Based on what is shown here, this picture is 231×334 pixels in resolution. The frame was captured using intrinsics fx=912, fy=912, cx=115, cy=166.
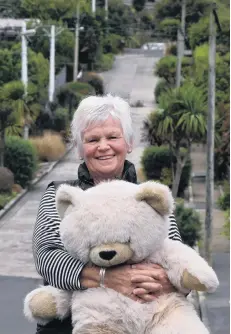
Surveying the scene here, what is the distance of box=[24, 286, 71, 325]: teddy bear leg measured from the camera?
286 cm

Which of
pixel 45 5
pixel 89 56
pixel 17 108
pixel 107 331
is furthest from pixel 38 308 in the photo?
pixel 89 56

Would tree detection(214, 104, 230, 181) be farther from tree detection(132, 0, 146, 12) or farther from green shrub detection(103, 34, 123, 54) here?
tree detection(132, 0, 146, 12)

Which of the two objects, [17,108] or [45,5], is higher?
[45,5]

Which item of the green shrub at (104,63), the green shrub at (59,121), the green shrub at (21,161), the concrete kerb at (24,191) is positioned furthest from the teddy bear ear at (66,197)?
the green shrub at (104,63)

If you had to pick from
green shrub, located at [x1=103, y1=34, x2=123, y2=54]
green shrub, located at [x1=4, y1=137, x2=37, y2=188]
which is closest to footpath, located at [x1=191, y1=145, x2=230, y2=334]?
green shrub, located at [x1=4, y1=137, x2=37, y2=188]

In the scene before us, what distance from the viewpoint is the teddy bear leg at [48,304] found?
286cm

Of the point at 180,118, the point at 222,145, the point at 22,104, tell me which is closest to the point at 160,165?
the point at 222,145

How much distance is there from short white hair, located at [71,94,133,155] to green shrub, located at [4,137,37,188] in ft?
82.9

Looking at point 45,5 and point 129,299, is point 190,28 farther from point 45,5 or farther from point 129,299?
point 129,299

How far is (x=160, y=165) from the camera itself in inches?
1094

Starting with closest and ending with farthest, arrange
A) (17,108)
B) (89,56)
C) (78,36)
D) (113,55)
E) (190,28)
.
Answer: (17,108) → (190,28) → (78,36) → (89,56) → (113,55)

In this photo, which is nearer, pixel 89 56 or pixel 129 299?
pixel 129 299

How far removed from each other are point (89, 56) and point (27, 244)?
40.1 metres

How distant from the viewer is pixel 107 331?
A: 2736mm
